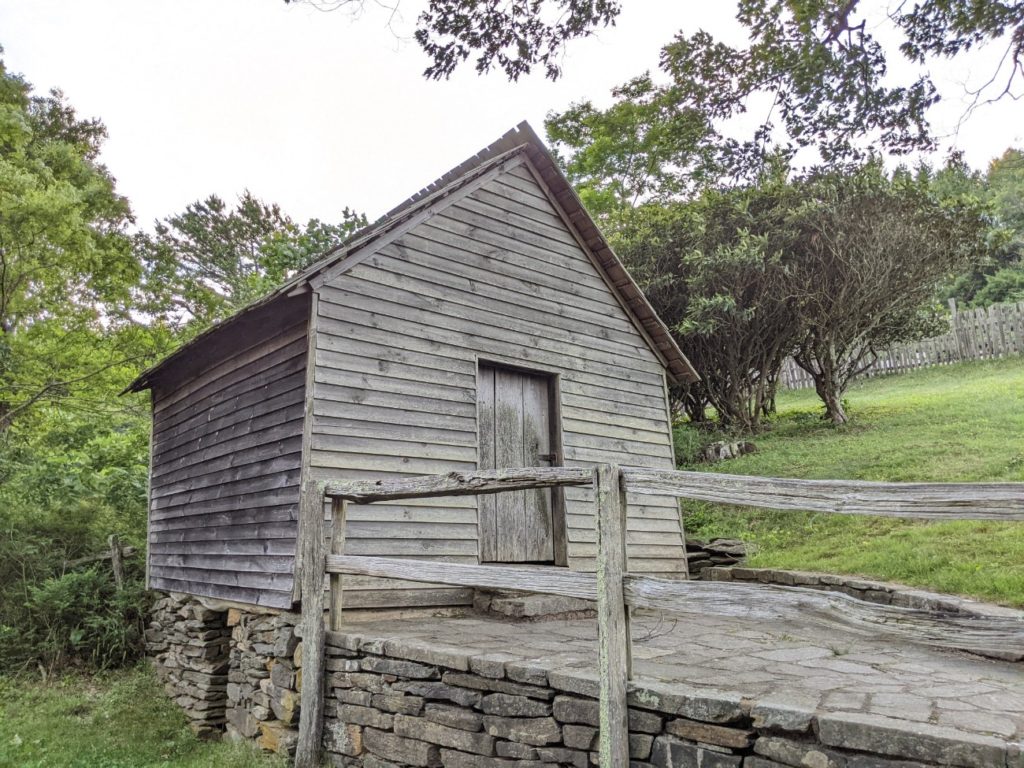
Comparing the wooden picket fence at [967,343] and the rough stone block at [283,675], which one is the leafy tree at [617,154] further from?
the rough stone block at [283,675]

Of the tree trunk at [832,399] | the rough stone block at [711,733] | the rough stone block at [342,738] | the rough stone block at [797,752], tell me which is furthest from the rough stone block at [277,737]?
the tree trunk at [832,399]

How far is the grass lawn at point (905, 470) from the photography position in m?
7.14

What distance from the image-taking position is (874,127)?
744 cm

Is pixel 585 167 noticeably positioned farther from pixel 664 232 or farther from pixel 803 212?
pixel 803 212

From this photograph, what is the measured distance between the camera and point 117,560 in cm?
998

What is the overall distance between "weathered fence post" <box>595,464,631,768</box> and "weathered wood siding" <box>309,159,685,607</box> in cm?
319

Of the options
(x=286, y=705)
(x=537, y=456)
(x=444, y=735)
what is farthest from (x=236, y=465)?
(x=444, y=735)

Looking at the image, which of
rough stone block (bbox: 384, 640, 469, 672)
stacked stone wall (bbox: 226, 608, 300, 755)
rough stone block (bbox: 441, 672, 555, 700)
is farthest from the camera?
stacked stone wall (bbox: 226, 608, 300, 755)

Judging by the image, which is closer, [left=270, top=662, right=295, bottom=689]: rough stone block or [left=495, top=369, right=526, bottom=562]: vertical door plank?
[left=270, top=662, right=295, bottom=689]: rough stone block

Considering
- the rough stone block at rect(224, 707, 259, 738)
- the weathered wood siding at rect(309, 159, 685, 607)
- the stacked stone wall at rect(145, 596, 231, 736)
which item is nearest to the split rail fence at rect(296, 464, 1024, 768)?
the weathered wood siding at rect(309, 159, 685, 607)

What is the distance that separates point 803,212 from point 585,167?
1015 centimetres

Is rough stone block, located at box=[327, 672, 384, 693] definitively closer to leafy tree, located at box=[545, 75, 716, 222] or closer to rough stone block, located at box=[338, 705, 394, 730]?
rough stone block, located at box=[338, 705, 394, 730]

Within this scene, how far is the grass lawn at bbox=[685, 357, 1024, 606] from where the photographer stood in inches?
281

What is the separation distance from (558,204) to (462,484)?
209 inches
